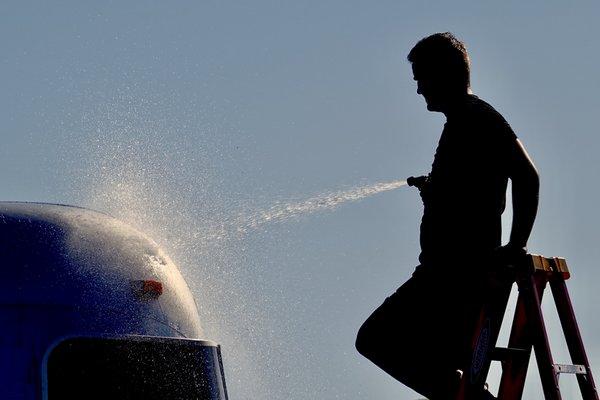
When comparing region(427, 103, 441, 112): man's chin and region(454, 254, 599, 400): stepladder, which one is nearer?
region(454, 254, 599, 400): stepladder

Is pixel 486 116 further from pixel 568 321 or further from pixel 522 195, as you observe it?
pixel 568 321

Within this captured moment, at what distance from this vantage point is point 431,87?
5.66 metres

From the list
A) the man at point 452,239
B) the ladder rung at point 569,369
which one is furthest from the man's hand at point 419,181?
the ladder rung at point 569,369

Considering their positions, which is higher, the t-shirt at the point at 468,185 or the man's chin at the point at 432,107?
the man's chin at the point at 432,107

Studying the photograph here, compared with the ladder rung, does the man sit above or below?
above

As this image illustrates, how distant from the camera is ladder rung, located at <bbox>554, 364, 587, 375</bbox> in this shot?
5086 mm

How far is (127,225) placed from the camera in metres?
7.51

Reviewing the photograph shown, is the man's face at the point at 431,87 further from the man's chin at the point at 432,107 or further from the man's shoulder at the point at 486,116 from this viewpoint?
the man's shoulder at the point at 486,116

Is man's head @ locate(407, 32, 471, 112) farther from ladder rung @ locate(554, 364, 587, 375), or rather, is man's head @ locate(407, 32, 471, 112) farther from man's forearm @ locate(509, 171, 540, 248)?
ladder rung @ locate(554, 364, 587, 375)

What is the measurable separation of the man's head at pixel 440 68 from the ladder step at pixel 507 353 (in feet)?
4.12

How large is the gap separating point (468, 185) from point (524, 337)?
789mm

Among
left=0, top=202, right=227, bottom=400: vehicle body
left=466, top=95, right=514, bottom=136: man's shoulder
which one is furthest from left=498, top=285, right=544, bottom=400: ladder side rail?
left=0, top=202, right=227, bottom=400: vehicle body

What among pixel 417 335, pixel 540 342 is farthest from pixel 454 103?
pixel 540 342

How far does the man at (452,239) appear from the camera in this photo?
17.4 ft
